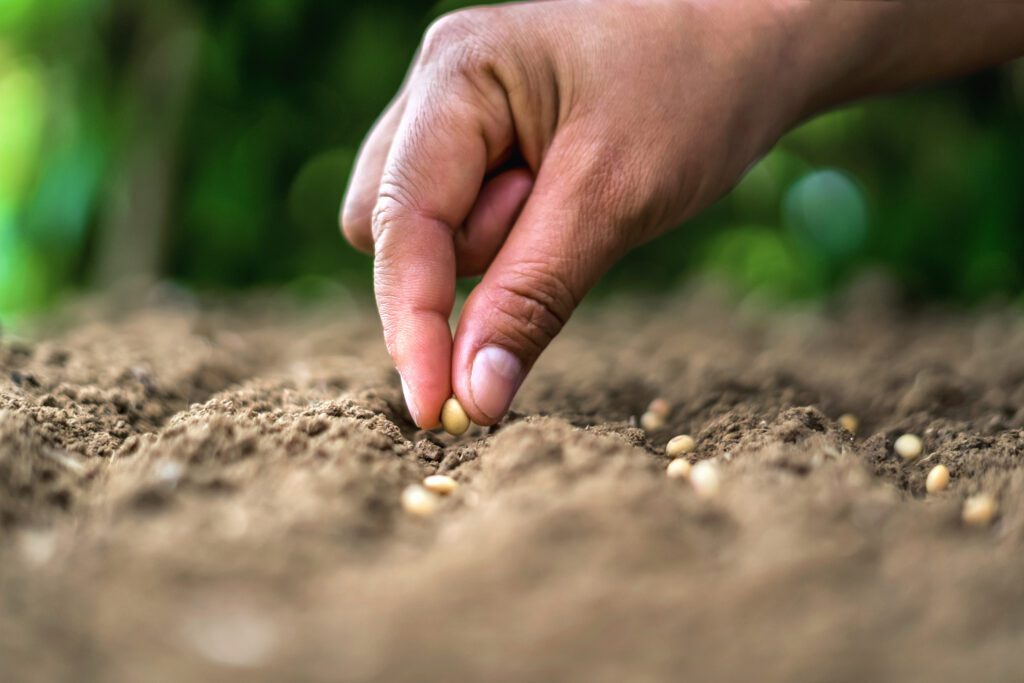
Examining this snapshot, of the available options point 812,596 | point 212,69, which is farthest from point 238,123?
point 812,596

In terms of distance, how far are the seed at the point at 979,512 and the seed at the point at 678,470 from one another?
266mm

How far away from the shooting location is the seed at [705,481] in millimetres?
873

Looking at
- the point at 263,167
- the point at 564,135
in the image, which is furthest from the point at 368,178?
the point at 263,167

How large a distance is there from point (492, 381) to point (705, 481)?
1.13ft

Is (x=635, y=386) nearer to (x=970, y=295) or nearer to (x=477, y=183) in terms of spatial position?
(x=477, y=183)

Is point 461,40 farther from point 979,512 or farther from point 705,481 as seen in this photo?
point 979,512

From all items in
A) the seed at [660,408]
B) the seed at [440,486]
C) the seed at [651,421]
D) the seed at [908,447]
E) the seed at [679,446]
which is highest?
the seed at [440,486]

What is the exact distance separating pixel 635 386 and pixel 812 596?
0.84m

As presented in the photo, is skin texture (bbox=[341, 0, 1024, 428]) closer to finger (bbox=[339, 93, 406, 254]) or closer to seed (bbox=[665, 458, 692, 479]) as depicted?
finger (bbox=[339, 93, 406, 254])

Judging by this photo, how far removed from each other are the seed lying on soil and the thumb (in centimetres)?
26

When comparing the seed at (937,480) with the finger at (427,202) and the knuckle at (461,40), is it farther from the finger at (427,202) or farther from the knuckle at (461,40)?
the knuckle at (461,40)

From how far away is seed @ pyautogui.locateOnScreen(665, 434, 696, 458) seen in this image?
1114mm

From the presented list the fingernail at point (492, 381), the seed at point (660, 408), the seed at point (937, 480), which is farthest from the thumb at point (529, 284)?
the seed at point (937, 480)

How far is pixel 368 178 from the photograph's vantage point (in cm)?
147
